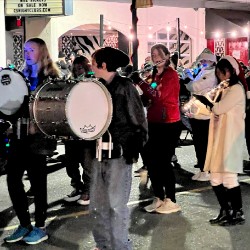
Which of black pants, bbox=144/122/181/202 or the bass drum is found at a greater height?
the bass drum

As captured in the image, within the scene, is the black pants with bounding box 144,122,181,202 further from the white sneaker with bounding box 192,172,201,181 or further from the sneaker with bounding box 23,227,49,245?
the white sneaker with bounding box 192,172,201,181

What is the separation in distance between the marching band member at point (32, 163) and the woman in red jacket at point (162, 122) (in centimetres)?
137

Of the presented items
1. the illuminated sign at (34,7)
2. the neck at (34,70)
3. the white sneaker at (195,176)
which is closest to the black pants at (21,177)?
the neck at (34,70)

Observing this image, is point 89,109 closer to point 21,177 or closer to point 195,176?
point 21,177

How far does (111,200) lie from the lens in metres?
4.22

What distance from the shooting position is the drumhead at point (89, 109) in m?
4.07

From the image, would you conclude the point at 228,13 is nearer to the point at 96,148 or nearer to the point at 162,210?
the point at 162,210

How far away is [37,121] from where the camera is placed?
14.3 feet

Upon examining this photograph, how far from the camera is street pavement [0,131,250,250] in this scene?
499 cm

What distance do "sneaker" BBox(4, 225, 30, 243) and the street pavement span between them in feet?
0.19

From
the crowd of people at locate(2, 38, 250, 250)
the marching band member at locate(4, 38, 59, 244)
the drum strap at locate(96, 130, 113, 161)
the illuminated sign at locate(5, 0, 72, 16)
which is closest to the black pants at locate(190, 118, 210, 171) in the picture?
the crowd of people at locate(2, 38, 250, 250)

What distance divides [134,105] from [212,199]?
2850mm

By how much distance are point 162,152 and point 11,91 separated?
80.9 inches

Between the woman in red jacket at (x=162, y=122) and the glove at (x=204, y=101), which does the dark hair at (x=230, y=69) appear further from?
the woman in red jacket at (x=162, y=122)
